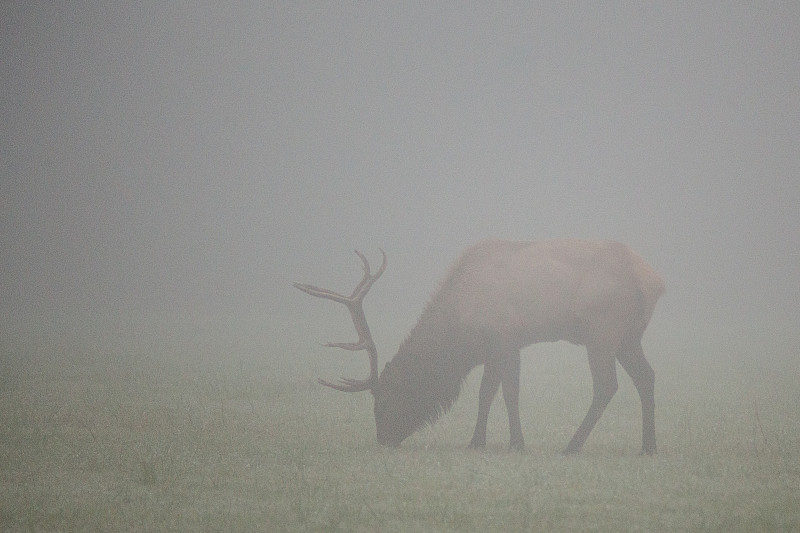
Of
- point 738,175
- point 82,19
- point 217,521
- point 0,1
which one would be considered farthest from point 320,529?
point 82,19

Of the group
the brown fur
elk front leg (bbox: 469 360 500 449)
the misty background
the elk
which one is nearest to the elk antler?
the elk

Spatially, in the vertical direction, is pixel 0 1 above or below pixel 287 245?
above

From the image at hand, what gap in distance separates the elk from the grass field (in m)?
0.51

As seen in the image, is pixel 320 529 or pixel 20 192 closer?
pixel 320 529

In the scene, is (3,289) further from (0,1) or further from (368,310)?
(0,1)

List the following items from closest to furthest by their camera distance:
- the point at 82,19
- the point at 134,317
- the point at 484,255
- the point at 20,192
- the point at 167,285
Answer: the point at 484,255 → the point at 134,317 → the point at 167,285 → the point at 20,192 → the point at 82,19

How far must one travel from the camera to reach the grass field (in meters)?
7.69

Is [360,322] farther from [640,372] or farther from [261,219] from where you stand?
[261,219]

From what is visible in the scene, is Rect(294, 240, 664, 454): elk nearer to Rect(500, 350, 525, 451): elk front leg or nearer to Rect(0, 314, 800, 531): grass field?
Rect(500, 350, 525, 451): elk front leg

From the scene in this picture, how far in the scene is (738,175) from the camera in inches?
4779

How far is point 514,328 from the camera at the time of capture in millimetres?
11305

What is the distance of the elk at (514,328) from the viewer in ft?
36.1

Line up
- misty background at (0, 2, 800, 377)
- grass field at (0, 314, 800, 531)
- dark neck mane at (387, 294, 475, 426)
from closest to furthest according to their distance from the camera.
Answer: grass field at (0, 314, 800, 531) → dark neck mane at (387, 294, 475, 426) → misty background at (0, 2, 800, 377)

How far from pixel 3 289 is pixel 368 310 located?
19366 millimetres
